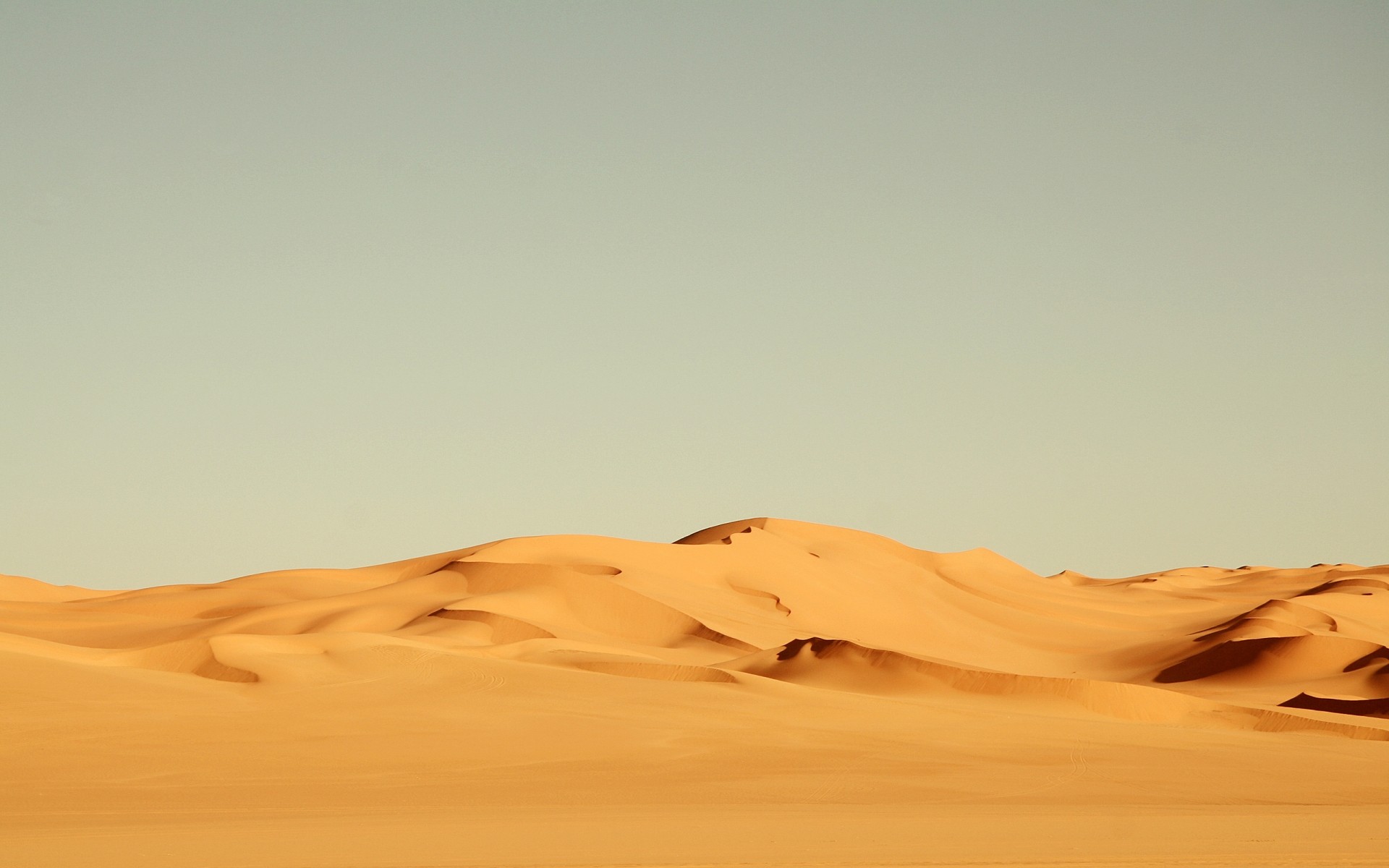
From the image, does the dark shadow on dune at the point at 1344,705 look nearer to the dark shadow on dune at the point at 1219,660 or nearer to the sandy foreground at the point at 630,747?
the sandy foreground at the point at 630,747

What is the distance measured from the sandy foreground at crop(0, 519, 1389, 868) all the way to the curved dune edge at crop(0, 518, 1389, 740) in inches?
6.6

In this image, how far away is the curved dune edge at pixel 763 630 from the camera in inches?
1212

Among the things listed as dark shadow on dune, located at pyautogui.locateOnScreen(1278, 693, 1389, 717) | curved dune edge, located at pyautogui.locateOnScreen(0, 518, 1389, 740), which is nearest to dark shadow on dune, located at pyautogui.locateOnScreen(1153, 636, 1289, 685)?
curved dune edge, located at pyautogui.locateOnScreen(0, 518, 1389, 740)

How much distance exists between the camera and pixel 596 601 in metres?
50.6

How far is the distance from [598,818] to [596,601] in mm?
34901

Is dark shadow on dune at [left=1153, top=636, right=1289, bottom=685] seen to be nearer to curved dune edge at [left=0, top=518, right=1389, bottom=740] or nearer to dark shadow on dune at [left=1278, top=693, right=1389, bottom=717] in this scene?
curved dune edge at [left=0, top=518, right=1389, bottom=740]

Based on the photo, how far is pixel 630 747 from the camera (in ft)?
73.1

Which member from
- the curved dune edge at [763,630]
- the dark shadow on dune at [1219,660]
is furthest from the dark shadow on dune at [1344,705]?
the dark shadow on dune at [1219,660]

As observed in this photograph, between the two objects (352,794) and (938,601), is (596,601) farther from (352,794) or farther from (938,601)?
(352,794)

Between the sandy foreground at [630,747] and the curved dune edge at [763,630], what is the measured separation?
0.55 feet

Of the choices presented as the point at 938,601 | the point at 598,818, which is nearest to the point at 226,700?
the point at 598,818

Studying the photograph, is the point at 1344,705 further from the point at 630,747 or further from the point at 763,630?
the point at 630,747

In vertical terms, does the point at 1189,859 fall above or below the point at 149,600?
below

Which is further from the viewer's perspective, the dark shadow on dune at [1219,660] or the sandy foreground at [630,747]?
the dark shadow on dune at [1219,660]
